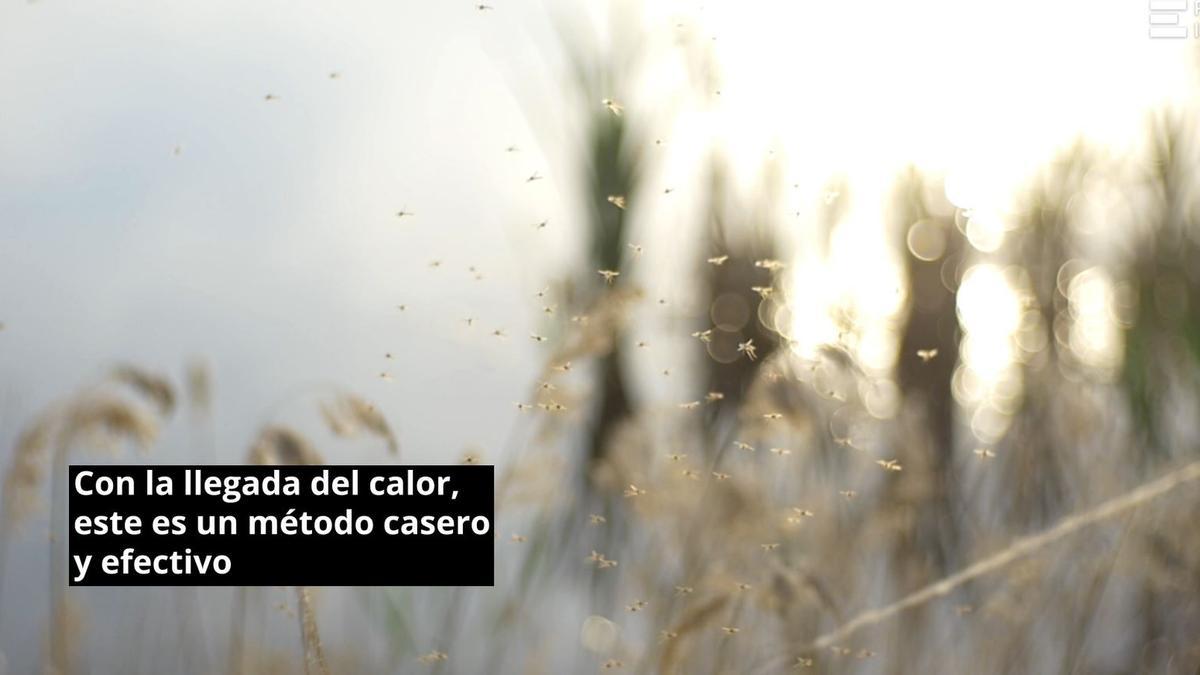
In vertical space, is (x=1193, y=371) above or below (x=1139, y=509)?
above

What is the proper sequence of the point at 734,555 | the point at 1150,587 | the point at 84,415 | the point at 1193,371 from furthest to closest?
the point at 1193,371, the point at 1150,587, the point at 734,555, the point at 84,415

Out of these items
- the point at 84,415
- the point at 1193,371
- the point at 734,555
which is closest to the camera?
the point at 84,415

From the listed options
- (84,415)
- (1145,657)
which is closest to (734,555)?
(84,415)

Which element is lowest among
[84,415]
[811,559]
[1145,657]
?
[1145,657]

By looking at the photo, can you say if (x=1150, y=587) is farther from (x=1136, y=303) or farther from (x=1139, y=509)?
(x=1139, y=509)

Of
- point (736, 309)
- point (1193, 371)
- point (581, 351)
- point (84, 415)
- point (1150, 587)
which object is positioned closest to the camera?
point (581, 351)

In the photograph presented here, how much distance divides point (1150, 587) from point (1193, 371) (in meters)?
0.51

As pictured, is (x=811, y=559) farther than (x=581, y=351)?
Yes

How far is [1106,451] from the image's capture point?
2.29 metres

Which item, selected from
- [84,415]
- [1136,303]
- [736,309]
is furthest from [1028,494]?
[84,415]

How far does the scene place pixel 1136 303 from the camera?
2.57m

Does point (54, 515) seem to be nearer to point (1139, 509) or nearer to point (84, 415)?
point (84, 415)

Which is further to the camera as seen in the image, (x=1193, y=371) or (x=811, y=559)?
(x=1193, y=371)

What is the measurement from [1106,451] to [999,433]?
0.66 feet
